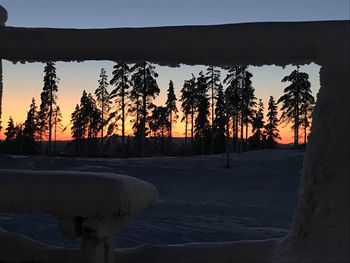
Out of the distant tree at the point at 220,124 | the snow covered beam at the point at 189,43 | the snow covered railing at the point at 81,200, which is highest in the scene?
the distant tree at the point at 220,124

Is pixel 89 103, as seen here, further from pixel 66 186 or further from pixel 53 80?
pixel 66 186

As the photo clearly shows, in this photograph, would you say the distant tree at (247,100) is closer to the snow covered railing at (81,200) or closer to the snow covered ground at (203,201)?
the snow covered ground at (203,201)

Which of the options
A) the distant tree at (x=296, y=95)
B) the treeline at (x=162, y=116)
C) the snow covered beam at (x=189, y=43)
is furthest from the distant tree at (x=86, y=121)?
the snow covered beam at (x=189, y=43)

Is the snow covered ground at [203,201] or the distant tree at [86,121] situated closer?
the snow covered ground at [203,201]

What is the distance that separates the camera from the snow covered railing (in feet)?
9.71

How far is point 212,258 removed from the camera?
3414 millimetres

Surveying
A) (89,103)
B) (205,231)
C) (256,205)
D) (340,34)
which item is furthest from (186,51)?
(89,103)

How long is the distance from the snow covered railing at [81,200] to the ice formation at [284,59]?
535 millimetres

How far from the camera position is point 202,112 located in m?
53.5

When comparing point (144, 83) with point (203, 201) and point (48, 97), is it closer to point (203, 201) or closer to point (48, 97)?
point (48, 97)

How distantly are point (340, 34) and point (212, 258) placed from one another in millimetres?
1812

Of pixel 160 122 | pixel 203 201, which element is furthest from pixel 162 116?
pixel 203 201

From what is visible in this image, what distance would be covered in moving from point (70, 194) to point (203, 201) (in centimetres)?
Result: 1283

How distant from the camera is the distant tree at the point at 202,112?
164 ft
